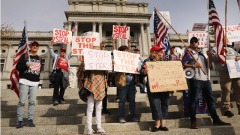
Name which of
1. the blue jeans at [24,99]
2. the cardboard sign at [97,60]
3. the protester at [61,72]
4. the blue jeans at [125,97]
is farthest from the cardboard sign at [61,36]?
the blue jeans at [125,97]

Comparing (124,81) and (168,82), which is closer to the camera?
(168,82)

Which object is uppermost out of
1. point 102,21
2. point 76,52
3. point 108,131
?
point 102,21

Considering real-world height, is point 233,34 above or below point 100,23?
below

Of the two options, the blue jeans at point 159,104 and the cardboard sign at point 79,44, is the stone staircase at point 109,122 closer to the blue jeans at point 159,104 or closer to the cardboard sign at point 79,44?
the blue jeans at point 159,104

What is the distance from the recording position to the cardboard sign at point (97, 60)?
5441mm

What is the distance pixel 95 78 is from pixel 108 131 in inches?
46.4

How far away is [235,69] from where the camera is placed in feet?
21.4

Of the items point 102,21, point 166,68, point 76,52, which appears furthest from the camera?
point 102,21

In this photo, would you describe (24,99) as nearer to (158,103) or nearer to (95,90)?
(95,90)

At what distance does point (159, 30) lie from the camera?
859 cm

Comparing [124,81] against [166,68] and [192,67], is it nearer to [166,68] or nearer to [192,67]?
[166,68]

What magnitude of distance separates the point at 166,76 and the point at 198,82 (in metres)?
0.74

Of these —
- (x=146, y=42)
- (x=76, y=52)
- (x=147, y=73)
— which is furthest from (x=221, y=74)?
(x=146, y=42)

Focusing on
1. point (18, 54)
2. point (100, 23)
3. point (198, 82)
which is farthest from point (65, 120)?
point (100, 23)
